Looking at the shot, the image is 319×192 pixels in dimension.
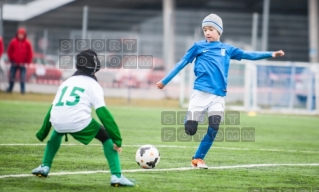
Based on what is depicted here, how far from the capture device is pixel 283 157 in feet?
34.7

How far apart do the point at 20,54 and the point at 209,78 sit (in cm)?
1477

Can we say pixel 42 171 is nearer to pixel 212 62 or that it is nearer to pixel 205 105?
pixel 205 105

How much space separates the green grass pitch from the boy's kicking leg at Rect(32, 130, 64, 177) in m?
0.10

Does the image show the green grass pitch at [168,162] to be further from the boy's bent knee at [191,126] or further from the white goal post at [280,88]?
the white goal post at [280,88]

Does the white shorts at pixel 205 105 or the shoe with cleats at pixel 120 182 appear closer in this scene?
the shoe with cleats at pixel 120 182

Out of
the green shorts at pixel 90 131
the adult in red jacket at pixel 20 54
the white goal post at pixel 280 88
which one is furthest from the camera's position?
the white goal post at pixel 280 88

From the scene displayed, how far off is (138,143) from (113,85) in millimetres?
13219

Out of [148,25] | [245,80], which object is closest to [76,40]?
[245,80]

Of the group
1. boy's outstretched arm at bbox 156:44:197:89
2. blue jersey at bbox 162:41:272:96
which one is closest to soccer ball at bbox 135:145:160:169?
boy's outstretched arm at bbox 156:44:197:89

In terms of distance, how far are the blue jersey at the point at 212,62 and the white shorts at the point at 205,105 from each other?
75mm

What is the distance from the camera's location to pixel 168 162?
927 cm

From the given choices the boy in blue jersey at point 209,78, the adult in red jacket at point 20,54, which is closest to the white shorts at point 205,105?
the boy in blue jersey at point 209,78

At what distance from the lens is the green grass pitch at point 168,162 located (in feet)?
23.7

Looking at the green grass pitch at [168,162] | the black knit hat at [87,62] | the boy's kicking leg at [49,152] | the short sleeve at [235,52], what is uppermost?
the short sleeve at [235,52]
